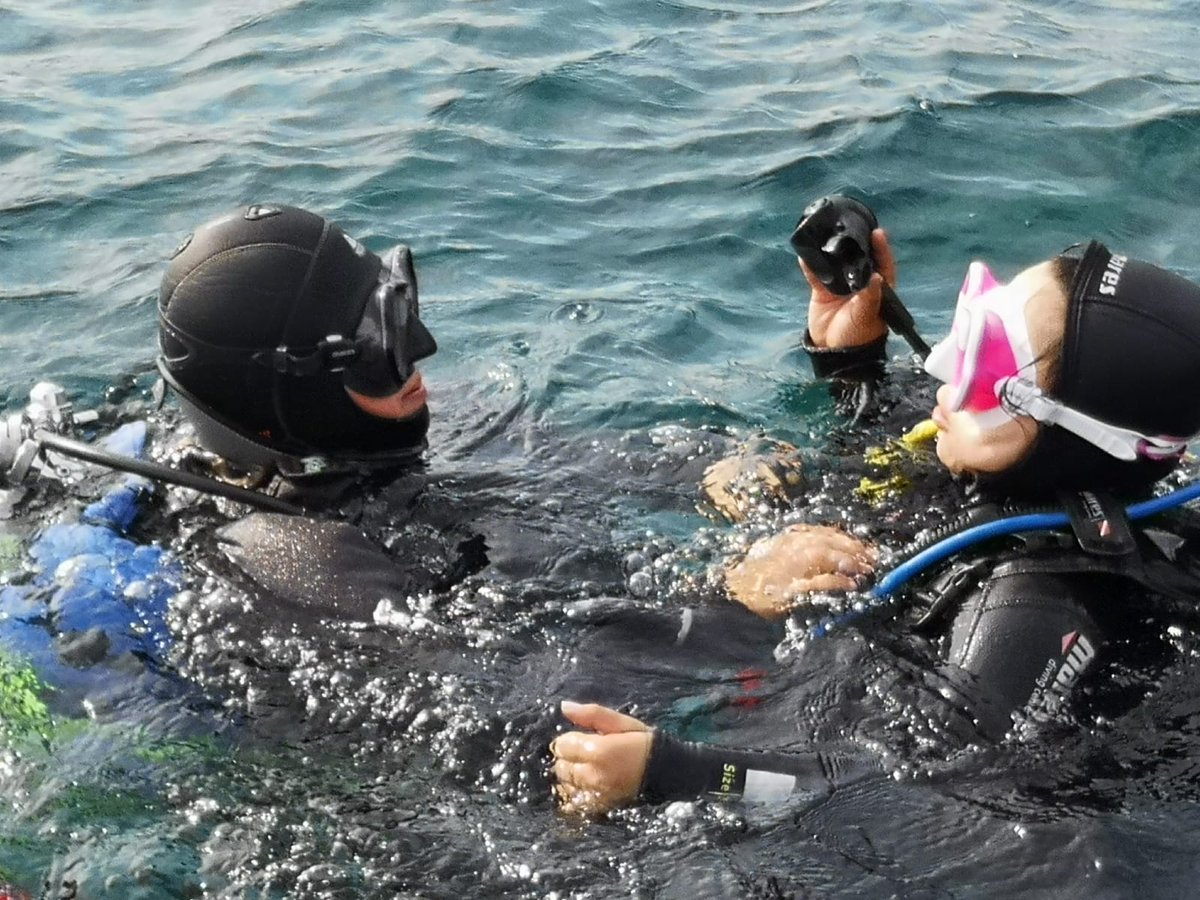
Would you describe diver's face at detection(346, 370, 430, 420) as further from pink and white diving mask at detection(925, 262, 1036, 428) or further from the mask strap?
the mask strap

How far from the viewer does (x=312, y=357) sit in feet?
14.4

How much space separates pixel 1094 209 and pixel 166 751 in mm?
6012

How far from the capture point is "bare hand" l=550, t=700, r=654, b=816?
3.66 meters

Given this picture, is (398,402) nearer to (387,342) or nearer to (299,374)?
(387,342)

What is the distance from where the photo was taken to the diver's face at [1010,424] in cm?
398

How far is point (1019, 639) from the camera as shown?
383cm

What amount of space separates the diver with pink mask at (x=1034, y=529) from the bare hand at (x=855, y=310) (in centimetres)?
132

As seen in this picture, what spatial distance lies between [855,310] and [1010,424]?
66.3 inches

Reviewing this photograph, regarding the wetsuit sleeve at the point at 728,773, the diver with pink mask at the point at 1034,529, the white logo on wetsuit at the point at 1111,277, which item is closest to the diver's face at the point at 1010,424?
the diver with pink mask at the point at 1034,529

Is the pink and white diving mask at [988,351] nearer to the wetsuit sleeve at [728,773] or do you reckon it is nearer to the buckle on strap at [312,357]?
the wetsuit sleeve at [728,773]

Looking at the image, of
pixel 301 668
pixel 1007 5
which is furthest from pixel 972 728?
pixel 1007 5

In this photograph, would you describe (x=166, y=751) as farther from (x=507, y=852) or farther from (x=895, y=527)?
(x=895, y=527)

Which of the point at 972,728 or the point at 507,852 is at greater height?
the point at 972,728

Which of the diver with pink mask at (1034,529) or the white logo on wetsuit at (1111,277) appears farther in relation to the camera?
the white logo on wetsuit at (1111,277)
